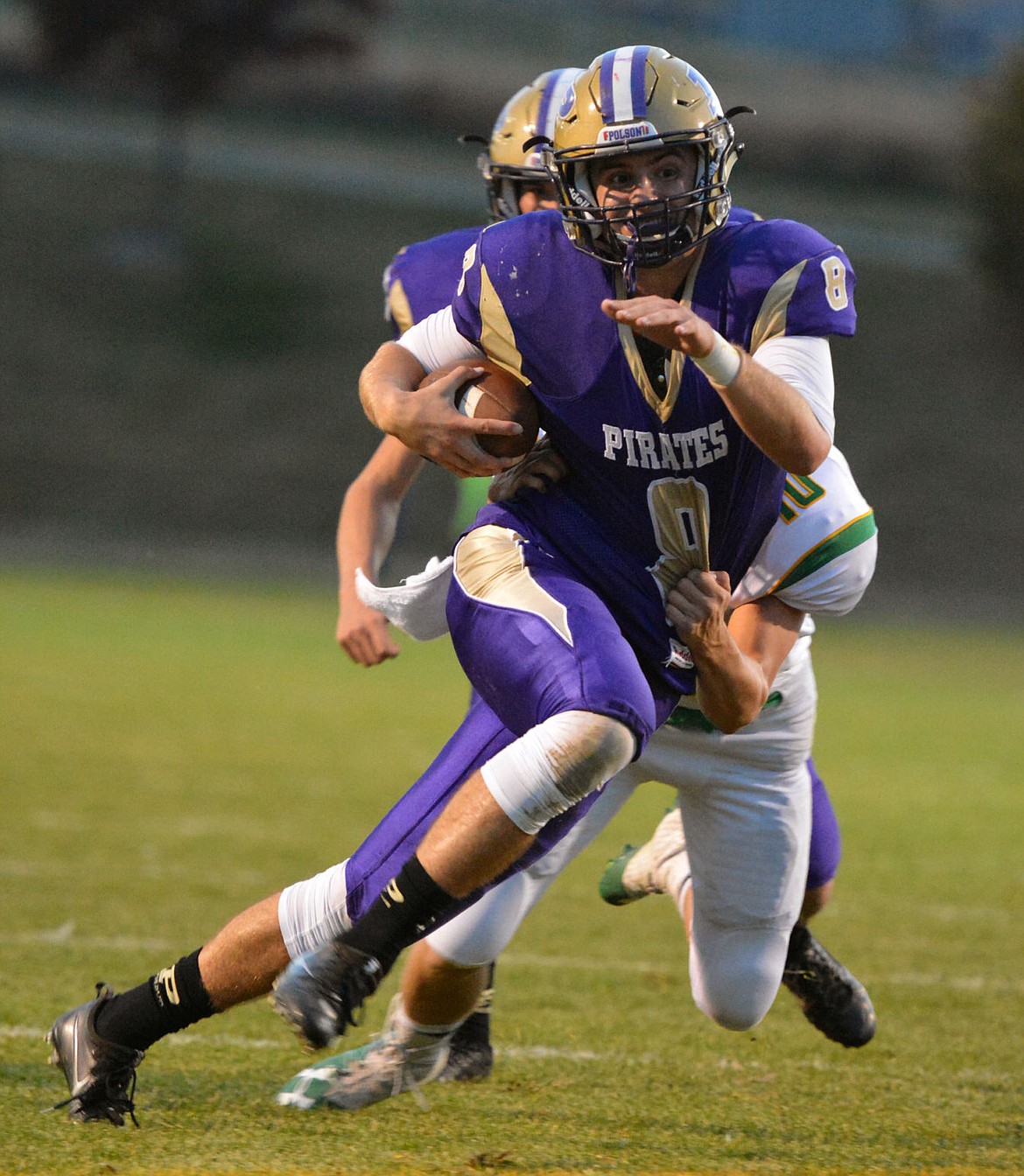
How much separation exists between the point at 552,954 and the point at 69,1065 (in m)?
2.10

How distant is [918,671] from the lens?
12195mm

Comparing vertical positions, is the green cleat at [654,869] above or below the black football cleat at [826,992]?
above

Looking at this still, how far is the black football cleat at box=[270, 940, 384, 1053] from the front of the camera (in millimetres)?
2617

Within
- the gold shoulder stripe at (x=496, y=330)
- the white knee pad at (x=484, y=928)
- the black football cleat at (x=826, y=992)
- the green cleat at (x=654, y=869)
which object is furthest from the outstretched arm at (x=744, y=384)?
the black football cleat at (x=826, y=992)

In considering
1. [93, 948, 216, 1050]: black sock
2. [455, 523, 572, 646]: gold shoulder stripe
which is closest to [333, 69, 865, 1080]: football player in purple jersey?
[455, 523, 572, 646]: gold shoulder stripe

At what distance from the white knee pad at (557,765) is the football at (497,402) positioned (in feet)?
1.93

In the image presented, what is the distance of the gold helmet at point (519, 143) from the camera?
156 inches

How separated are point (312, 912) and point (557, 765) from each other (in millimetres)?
538

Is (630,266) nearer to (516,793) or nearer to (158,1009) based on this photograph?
(516,793)

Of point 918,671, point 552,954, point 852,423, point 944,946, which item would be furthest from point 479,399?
point 852,423

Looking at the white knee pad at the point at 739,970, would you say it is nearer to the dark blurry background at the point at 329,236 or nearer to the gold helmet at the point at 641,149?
the gold helmet at the point at 641,149

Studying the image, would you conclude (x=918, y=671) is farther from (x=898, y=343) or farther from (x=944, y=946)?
(x=898, y=343)

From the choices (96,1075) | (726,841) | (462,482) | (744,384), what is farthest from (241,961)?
(462,482)

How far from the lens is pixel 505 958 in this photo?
493 centimetres
